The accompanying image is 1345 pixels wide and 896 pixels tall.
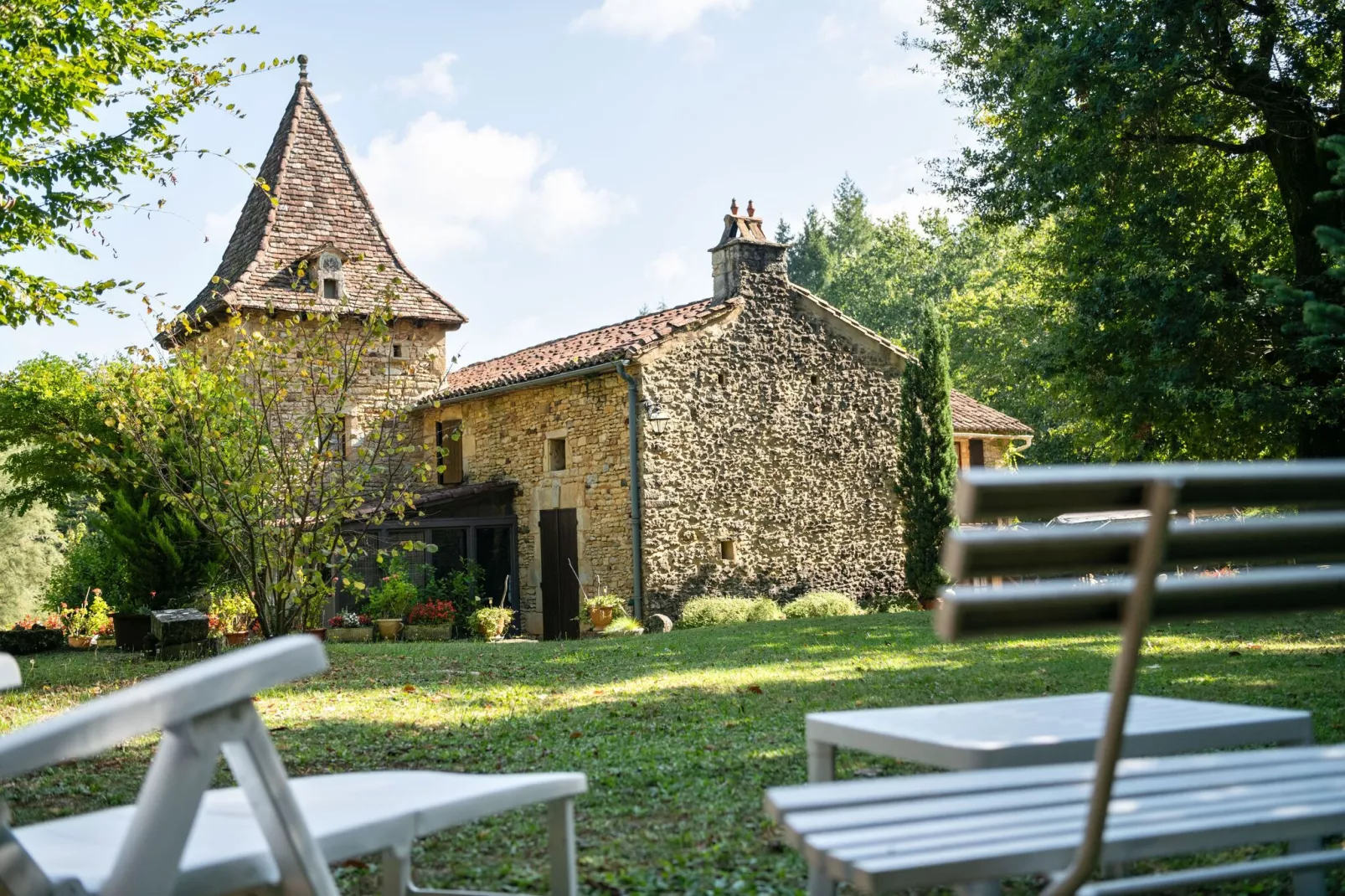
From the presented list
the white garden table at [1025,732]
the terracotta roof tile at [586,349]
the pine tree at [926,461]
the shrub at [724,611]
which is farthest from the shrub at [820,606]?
the white garden table at [1025,732]

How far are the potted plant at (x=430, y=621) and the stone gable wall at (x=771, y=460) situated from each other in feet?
9.64

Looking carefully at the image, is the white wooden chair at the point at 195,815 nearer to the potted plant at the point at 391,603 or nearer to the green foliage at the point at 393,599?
the potted plant at the point at 391,603

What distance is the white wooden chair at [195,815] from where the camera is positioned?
1383 mm

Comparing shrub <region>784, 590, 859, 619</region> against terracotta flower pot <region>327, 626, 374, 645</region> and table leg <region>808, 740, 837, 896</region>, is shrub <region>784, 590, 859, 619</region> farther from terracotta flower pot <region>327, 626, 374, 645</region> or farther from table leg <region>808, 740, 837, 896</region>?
table leg <region>808, 740, 837, 896</region>

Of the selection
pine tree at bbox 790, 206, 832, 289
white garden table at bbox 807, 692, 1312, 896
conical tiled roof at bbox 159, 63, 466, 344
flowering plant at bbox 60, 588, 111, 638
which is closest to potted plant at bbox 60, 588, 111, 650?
flowering plant at bbox 60, 588, 111, 638

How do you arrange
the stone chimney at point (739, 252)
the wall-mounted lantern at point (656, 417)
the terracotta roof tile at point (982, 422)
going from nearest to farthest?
the wall-mounted lantern at point (656, 417), the stone chimney at point (739, 252), the terracotta roof tile at point (982, 422)

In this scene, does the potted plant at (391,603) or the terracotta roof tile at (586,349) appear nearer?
the potted plant at (391,603)

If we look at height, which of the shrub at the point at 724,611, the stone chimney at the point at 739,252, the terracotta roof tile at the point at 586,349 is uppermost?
the stone chimney at the point at 739,252

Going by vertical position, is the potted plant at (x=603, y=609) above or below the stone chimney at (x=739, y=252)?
below

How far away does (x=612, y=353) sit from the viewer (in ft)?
55.6

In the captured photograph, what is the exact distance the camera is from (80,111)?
940cm

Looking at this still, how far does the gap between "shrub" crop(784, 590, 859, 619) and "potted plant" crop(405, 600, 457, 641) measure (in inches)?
198

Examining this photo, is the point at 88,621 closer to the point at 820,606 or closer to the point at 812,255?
the point at 820,606

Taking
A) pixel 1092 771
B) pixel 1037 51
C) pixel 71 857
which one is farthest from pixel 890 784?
pixel 1037 51
